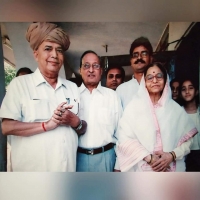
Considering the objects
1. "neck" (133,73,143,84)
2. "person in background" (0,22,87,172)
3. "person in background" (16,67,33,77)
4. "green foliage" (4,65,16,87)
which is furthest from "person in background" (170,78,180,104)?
"green foliage" (4,65,16,87)

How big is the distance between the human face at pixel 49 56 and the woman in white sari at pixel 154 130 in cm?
59

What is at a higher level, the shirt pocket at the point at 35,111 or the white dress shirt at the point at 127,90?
the white dress shirt at the point at 127,90

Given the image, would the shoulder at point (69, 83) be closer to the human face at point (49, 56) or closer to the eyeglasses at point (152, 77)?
the human face at point (49, 56)

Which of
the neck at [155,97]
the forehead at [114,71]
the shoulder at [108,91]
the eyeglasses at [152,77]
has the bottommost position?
the neck at [155,97]

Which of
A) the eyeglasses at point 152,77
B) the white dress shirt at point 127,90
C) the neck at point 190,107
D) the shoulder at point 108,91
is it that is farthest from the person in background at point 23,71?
the neck at point 190,107

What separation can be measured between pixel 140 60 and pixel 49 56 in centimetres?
64

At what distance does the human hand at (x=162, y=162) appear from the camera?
1.79 metres

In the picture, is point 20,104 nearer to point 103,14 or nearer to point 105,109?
point 105,109

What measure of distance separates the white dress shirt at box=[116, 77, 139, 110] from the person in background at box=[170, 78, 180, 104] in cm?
25

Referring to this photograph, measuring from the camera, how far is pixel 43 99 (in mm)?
1780

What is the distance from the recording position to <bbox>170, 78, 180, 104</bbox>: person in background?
182 centimetres

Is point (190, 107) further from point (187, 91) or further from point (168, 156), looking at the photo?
point (168, 156)

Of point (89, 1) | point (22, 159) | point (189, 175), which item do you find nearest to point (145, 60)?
point (89, 1)

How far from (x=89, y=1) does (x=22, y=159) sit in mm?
1206
